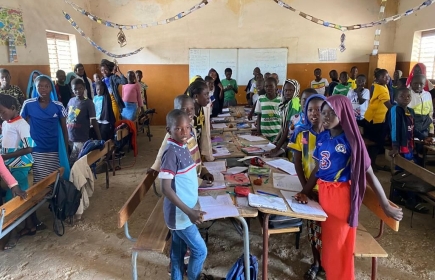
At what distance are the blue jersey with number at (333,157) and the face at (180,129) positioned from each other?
0.86 m

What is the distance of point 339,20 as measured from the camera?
28.2 feet

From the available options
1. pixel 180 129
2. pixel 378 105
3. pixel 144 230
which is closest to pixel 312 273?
pixel 144 230

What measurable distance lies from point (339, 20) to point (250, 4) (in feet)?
8.10

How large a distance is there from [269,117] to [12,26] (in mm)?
4583

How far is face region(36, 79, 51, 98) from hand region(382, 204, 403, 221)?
10.3 feet

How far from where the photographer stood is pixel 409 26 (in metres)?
7.82

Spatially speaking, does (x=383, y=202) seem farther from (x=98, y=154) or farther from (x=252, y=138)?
(x=98, y=154)

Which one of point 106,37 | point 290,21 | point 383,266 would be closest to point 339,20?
point 290,21

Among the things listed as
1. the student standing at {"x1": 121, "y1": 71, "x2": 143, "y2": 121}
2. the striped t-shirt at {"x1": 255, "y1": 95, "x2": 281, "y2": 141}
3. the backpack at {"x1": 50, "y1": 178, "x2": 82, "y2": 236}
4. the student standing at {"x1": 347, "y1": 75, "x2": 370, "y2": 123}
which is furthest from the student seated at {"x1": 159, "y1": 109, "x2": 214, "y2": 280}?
the student standing at {"x1": 347, "y1": 75, "x2": 370, "y2": 123}

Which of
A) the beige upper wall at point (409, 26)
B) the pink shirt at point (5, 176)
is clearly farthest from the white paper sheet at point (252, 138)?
the beige upper wall at point (409, 26)

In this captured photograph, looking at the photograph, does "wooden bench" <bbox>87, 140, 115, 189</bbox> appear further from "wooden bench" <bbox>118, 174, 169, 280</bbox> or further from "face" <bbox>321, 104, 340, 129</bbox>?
"face" <bbox>321, 104, 340, 129</bbox>

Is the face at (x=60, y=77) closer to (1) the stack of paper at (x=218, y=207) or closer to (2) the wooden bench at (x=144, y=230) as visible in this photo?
(2) the wooden bench at (x=144, y=230)

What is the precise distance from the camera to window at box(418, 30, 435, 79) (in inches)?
287

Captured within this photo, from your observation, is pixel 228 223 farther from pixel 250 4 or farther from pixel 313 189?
pixel 250 4
